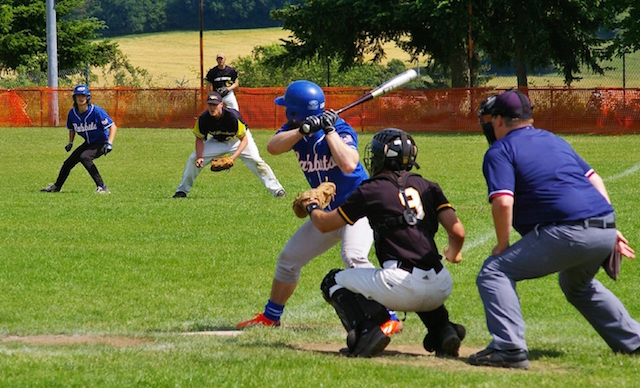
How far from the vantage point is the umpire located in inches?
229

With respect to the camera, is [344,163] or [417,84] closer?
[344,163]

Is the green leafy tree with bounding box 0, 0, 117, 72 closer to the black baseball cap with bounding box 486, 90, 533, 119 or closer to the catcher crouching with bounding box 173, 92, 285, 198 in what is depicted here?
the catcher crouching with bounding box 173, 92, 285, 198

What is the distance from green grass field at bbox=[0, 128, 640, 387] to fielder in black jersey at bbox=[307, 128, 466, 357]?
0.81ft

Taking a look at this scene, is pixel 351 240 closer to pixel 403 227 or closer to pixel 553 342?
pixel 403 227

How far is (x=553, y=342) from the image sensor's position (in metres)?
6.88

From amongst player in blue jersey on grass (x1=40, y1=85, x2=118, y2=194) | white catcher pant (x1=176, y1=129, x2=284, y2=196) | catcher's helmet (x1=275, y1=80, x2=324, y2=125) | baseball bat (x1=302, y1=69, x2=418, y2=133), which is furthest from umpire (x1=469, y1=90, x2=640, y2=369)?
player in blue jersey on grass (x1=40, y1=85, x2=118, y2=194)

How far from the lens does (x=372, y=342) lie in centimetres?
621

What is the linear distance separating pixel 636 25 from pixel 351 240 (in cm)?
3180

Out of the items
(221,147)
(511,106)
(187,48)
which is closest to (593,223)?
(511,106)

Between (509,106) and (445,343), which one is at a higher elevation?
(509,106)

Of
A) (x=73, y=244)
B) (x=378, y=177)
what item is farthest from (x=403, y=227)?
(x=73, y=244)

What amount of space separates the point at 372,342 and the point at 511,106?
1.67 metres

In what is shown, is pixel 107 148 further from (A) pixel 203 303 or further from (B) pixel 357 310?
(B) pixel 357 310

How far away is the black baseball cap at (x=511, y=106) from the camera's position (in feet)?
19.7
